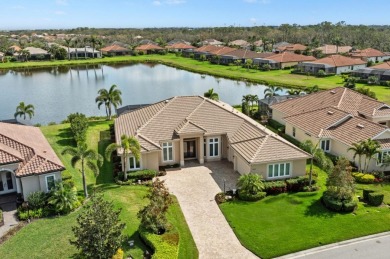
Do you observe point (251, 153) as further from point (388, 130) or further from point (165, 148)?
point (388, 130)

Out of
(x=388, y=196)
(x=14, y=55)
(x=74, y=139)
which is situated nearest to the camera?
(x=388, y=196)

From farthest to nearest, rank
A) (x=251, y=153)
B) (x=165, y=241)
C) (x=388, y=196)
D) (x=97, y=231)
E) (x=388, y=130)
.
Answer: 1. (x=388, y=130)
2. (x=251, y=153)
3. (x=388, y=196)
4. (x=165, y=241)
5. (x=97, y=231)

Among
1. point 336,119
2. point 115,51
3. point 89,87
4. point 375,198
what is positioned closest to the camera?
point 375,198

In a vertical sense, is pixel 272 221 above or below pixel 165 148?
below

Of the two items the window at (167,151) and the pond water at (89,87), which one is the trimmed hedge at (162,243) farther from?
the pond water at (89,87)

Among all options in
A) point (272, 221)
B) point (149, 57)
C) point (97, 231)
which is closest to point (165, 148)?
point (272, 221)

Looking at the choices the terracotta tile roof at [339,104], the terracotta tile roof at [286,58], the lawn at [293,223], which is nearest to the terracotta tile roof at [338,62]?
the terracotta tile roof at [286,58]

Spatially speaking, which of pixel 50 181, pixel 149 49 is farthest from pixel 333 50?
pixel 50 181

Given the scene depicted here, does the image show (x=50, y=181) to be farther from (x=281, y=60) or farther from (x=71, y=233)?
(x=281, y=60)

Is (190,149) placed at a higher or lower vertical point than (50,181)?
lower
